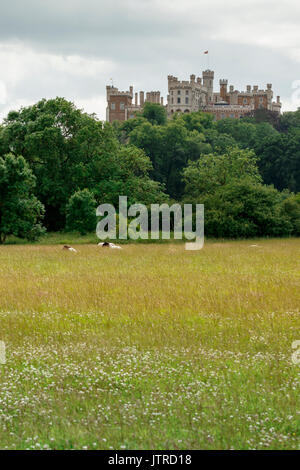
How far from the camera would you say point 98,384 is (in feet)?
29.9

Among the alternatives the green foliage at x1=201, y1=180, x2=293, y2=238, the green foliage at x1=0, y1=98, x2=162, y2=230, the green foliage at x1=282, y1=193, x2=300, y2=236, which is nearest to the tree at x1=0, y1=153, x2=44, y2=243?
the green foliage at x1=0, y1=98, x2=162, y2=230

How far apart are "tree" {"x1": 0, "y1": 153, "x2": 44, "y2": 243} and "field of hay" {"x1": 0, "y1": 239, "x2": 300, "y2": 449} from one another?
1072 inches

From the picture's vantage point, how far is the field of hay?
7281 millimetres

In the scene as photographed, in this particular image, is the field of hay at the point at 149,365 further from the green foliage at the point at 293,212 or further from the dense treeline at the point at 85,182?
the green foliage at the point at 293,212

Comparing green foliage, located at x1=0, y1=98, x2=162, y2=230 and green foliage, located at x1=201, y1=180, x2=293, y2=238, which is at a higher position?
green foliage, located at x1=0, y1=98, x2=162, y2=230

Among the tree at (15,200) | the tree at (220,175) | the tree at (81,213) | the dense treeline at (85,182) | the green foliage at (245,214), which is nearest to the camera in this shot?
the tree at (15,200)

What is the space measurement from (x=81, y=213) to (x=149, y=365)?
1756 inches

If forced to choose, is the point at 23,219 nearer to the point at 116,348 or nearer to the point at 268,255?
the point at 268,255

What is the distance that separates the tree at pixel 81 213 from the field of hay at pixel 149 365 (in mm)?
32462

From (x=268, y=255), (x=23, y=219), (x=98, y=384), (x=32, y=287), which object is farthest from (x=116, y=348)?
(x=23, y=219)

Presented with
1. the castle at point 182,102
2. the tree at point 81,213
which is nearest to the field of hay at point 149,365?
the tree at point 81,213

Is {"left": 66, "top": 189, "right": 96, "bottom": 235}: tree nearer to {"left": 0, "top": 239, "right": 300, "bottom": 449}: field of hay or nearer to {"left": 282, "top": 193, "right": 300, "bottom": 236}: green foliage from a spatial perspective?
{"left": 282, "top": 193, "right": 300, "bottom": 236}: green foliage

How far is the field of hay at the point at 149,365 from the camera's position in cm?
728
